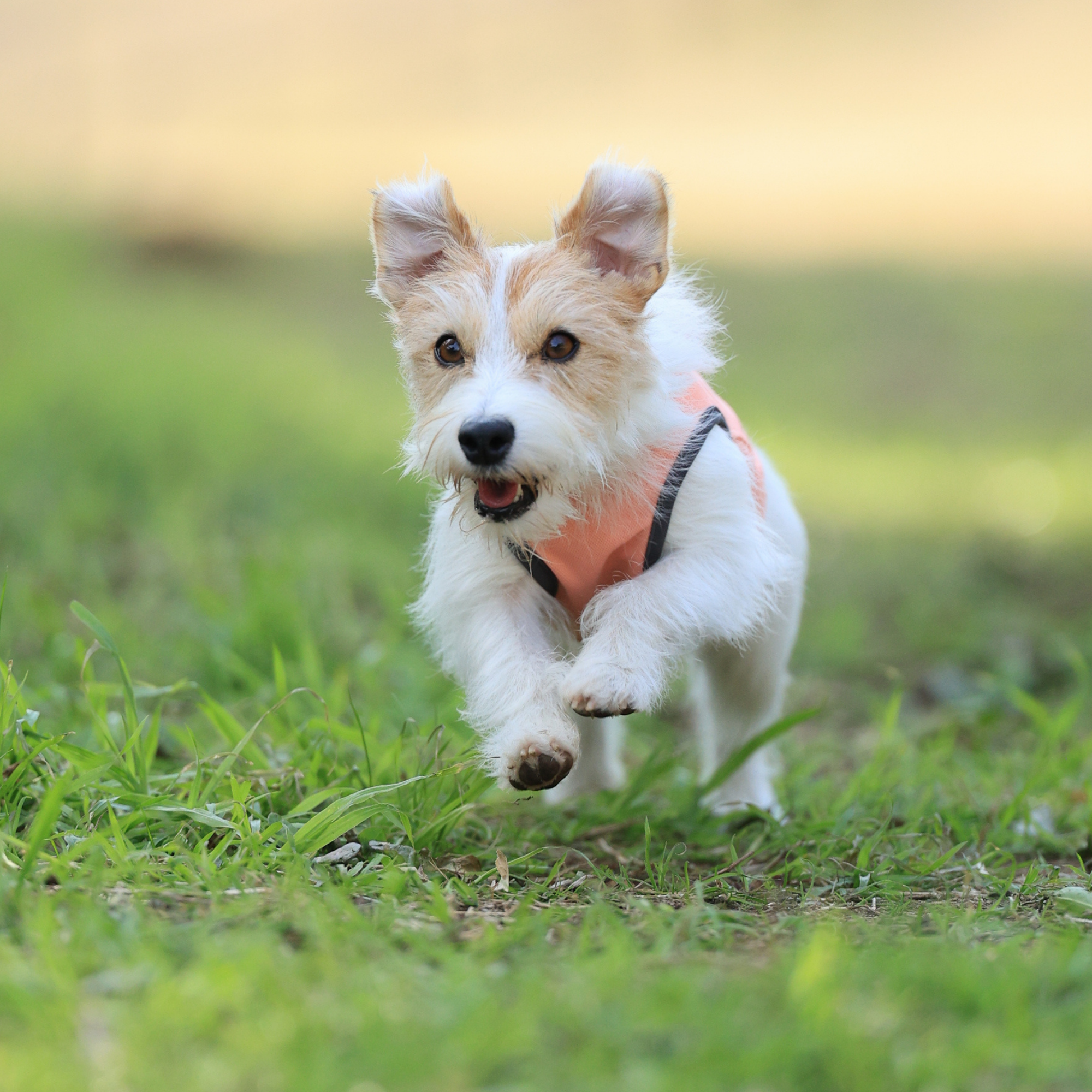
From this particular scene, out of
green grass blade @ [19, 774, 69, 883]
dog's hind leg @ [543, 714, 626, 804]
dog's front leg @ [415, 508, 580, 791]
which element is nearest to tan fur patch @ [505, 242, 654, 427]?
dog's front leg @ [415, 508, 580, 791]

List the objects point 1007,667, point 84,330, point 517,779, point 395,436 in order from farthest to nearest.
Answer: point 84,330 → point 395,436 → point 1007,667 → point 517,779

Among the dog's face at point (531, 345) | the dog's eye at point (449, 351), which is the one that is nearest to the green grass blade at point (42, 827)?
the dog's face at point (531, 345)

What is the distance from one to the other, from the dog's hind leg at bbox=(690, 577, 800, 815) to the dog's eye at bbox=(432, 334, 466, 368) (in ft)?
4.82

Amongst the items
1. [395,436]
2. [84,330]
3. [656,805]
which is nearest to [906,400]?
[395,436]

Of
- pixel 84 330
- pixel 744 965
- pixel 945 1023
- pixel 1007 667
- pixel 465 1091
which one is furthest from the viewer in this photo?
pixel 84 330

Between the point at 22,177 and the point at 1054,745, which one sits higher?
the point at 22,177

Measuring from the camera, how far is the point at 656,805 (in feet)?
15.2

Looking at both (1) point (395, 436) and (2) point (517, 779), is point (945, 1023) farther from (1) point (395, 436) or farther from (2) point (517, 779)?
(1) point (395, 436)

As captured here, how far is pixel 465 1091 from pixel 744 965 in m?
0.84

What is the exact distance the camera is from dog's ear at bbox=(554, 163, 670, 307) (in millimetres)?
3777

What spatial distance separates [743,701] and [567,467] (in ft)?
5.35

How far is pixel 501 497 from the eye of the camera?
3596 mm

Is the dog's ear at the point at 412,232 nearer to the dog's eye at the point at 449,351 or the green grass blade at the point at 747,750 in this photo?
the dog's eye at the point at 449,351

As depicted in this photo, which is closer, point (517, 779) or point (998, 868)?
point (517, 779)
